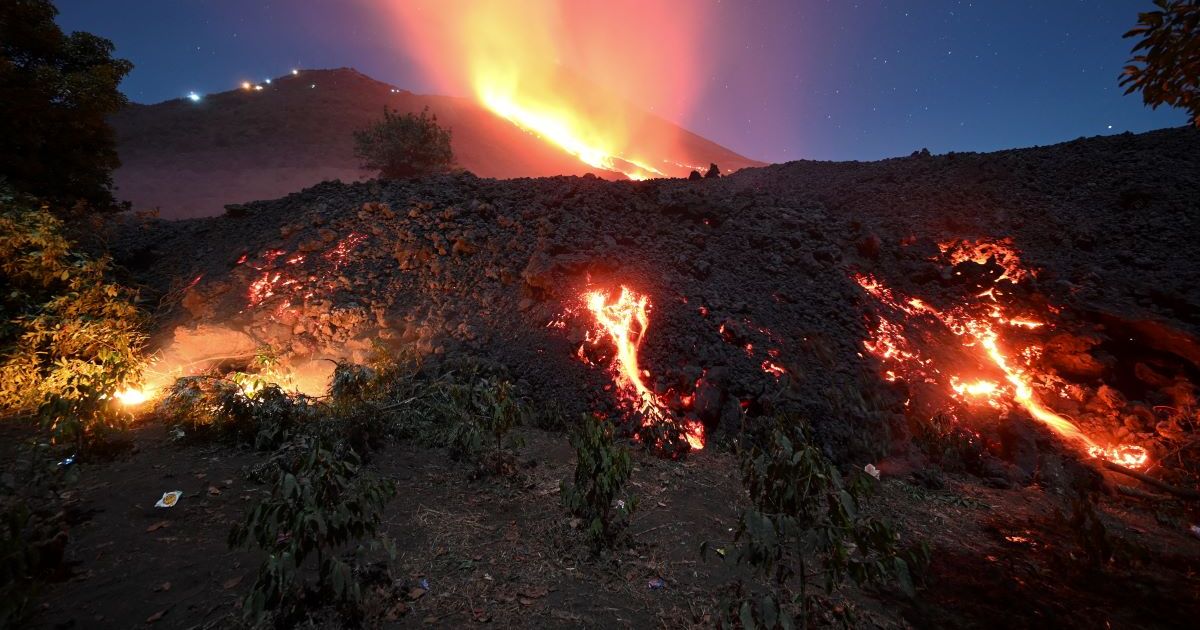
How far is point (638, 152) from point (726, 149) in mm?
20816

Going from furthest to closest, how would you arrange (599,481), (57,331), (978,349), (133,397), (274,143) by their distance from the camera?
1. (274,143)
2. (978,349)
3. (133,397)
4. (57,331)
5. (599,481)

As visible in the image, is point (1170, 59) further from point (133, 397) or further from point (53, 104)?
point (53, 104)

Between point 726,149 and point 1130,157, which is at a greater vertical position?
point 726,149

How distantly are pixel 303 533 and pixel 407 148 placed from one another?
1050 inches

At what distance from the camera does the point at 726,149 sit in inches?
3024

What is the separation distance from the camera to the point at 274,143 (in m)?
42.9

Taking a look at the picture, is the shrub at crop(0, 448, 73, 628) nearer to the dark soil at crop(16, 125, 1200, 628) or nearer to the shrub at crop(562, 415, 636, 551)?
the dark soil at crop(16, 125, 1200, 628)

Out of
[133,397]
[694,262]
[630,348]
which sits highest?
[694,262]

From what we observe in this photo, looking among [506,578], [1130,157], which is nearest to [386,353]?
[506,578]

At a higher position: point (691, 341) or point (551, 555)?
point (691, 341)

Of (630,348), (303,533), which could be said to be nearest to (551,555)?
(303,533)

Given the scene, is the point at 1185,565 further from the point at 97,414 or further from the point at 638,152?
the point at 638,152

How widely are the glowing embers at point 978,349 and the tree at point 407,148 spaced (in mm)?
23445

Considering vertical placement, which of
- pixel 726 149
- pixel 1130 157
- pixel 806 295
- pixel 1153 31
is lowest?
pixel 806 295
